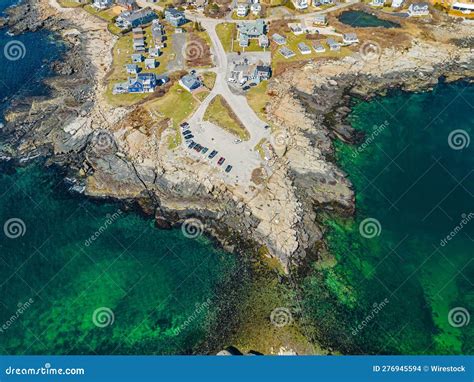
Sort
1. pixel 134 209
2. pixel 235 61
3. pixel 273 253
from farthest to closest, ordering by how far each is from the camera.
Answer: pixel 235 61, pixel 134 209, pixel 273 253

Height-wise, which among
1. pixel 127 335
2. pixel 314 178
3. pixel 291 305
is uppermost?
pixel 314 178

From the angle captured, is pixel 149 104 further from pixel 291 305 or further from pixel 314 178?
pixel 291 305

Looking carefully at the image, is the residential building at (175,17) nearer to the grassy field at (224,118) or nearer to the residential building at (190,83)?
the residential building at (190,83)

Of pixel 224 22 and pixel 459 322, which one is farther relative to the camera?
pixel 224 22

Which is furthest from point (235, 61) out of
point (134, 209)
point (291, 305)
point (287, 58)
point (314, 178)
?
point (291, 305)

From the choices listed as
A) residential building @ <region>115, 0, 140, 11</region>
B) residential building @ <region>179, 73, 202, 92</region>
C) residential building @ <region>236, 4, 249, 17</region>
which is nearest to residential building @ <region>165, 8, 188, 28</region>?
residential building @ <region>115, 0, 140, 11</region>

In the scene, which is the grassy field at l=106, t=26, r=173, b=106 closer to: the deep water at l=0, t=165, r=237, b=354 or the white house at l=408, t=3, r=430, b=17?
the deep water at l=0, t=165, r=237, b=354

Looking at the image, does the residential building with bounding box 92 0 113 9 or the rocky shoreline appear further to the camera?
the residential building with bounding box 92 0 113 9
